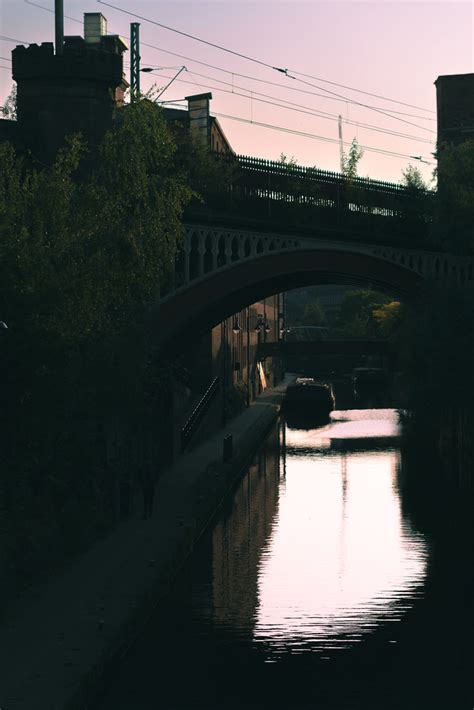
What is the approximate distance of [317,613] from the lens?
24.7 meters

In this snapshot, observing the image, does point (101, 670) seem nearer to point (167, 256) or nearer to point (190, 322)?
point (167, 256)

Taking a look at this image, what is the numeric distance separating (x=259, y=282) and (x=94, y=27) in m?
17.3

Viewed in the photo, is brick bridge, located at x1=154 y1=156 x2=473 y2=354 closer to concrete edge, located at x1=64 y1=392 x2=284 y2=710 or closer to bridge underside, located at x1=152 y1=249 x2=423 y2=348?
bridge underside, located at x1=152 y1=249 x2=423 y2=348

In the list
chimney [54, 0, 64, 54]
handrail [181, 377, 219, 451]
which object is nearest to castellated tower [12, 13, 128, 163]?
chimney [54, 0, 64, 54]

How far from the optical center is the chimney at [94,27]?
2459 inches

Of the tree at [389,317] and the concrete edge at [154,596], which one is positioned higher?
the tree at [389,317]

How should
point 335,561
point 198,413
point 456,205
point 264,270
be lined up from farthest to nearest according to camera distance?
point 456,205
point 198,413
point 264,270
point 335,561

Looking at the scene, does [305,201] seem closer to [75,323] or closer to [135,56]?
[135,56]

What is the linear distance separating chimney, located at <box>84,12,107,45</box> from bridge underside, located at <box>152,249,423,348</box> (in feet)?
48.3

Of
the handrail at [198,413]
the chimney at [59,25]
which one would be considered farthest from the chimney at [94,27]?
the chimney at [59,25]

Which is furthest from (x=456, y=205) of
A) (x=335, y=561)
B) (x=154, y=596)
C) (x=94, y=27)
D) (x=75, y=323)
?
(x=154, y=596)

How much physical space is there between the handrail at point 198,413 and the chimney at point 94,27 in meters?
17.8

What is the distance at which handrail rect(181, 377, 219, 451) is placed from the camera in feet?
177

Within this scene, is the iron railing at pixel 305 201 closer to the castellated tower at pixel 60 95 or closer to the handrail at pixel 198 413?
the castellated tower at pixel 60 95
